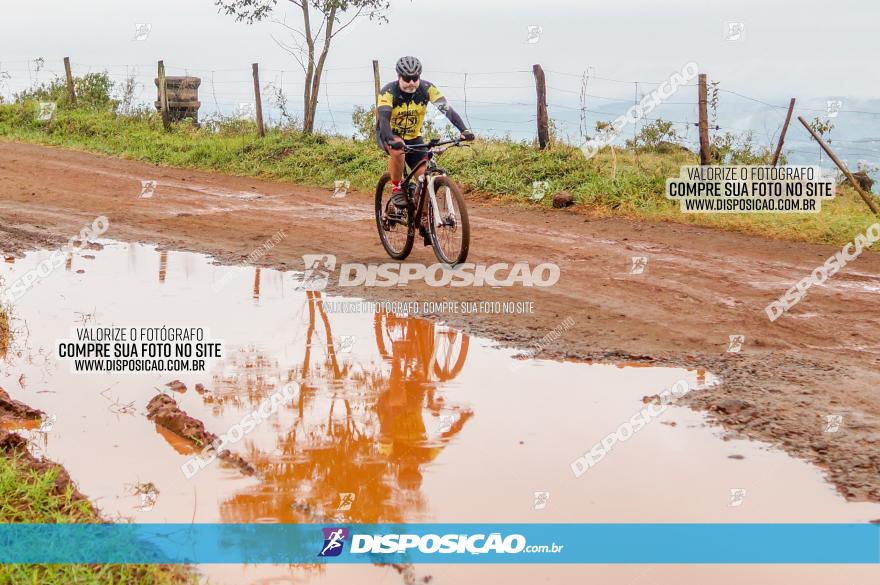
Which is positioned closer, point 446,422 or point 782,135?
point 446,422

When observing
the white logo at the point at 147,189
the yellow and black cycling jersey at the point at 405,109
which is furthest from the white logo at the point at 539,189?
the white logo at the point at 147,189

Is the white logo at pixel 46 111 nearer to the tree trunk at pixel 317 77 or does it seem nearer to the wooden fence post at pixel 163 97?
the wooden fence post at pixel 163 97

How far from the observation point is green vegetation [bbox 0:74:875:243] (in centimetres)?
1345

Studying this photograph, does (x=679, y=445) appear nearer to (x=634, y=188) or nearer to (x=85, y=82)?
(x=634, y=188)

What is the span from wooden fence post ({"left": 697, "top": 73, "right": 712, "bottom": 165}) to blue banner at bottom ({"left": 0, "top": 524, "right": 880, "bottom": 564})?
11.6 m

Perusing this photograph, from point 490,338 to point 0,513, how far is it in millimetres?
4200

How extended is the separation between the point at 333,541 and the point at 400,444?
127cm

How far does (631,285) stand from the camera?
923 centimetres

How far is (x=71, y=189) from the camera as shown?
1566 cm

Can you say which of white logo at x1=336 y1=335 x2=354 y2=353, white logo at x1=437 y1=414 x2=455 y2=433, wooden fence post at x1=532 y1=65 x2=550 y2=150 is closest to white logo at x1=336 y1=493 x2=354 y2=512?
white logo at x1=437 y1=414 x2=455 y2=433

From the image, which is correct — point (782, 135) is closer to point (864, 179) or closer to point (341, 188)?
point (864, 179)

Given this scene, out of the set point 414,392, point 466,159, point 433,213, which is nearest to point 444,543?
point 414,392

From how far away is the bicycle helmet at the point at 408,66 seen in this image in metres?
9.41

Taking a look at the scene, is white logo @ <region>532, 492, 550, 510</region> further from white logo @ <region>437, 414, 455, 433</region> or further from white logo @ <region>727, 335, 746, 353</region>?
white logo @ <region>727, 335, 746, 353</region>
